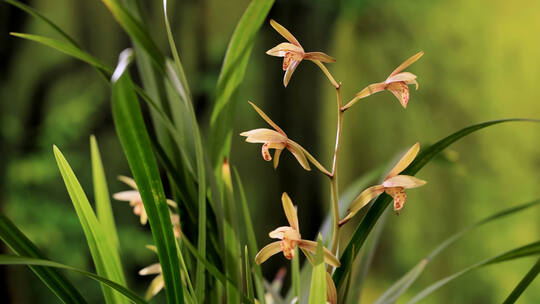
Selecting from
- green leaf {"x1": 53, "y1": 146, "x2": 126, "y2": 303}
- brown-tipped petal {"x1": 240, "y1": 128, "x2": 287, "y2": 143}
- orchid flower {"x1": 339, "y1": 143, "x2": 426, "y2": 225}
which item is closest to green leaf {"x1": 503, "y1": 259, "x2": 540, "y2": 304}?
orchid flower {"x1": 339, "y1": 143, "x2": 426, "y2": 225}

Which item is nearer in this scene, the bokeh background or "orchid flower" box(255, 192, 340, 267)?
"orchid flower" box(255, 192, 340, 267)

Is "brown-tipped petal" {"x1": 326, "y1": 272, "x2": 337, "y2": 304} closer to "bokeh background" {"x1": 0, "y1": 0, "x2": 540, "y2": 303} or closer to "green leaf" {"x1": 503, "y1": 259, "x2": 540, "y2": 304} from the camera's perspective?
"green leaf" {"x1": 503, "y1": 259, "x2": 540, "y2": 304}

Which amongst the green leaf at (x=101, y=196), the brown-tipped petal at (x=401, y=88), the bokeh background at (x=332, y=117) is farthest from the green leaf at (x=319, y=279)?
the bokeh background at (x=332, y=117)

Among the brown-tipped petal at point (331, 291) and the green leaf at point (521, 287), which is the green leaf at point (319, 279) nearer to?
the brown-tipped petal at point (331, 291)

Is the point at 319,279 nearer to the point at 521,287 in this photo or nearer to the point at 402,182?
the point at 402,182

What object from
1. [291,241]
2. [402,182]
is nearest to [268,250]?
[291,241]

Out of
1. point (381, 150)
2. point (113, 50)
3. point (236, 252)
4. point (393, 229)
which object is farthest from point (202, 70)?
point (236, 252)

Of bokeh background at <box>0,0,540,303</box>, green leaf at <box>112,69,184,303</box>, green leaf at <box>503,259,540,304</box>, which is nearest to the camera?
green leaf at <box>112,69,184,303</box>
